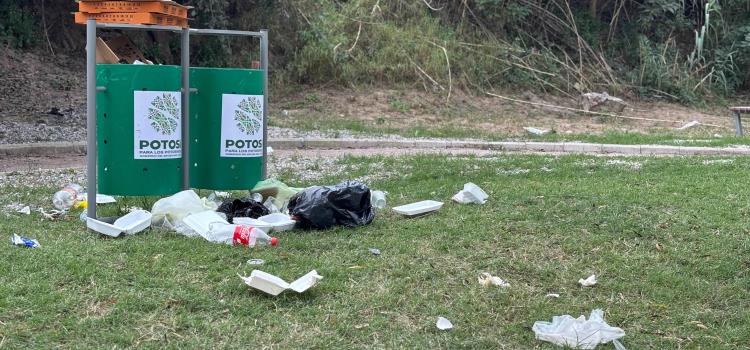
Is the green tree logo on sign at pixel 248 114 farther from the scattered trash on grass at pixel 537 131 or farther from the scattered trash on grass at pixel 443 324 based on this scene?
the scattered trash on grass at pixel 537 131

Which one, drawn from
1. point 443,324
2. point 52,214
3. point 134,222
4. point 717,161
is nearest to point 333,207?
point 134,222

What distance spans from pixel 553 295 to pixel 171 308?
1.92 metres

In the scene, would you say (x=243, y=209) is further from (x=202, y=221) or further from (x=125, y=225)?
(x=125, y=225)

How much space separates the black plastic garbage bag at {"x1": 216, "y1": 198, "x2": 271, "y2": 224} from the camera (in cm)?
600

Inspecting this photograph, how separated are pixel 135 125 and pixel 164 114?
22cm

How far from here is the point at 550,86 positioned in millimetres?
18703

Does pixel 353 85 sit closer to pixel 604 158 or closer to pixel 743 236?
pixel 604 158

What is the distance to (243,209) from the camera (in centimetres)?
607

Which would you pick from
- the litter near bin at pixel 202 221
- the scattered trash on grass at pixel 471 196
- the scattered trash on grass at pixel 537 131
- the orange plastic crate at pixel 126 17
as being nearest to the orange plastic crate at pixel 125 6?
the orange plastic crate at pixel 126 17

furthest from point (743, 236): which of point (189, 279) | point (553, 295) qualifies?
point (189, 279)

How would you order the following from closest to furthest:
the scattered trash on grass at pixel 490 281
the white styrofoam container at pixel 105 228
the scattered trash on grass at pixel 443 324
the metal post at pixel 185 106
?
the scattered trash on grass at pixel 443 324
the scattered trash on grass at pixel 490 281
the white styrofoam container at pixel 105 228
the metal post at pixel 185 106

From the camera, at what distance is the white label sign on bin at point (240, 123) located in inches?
250

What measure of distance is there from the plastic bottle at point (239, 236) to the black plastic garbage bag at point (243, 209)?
0.64 metres

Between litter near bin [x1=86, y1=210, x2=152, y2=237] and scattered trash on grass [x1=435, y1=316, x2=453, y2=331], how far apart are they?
7.84ft
